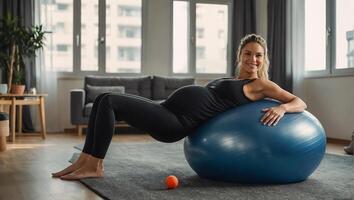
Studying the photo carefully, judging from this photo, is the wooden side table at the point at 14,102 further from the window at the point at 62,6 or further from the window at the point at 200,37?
the window at the point at 200,37

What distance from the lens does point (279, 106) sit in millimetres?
2441

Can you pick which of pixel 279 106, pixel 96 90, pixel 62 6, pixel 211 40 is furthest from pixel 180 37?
pixel 279 106

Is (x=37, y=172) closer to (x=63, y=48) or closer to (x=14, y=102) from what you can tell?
(x=14, y=102)

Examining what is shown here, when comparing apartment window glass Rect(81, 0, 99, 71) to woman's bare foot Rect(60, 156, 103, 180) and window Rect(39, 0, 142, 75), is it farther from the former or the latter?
woman's bare foot Rect(60, 156, 103, 180)

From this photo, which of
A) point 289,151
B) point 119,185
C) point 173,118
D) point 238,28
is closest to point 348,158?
point 289,151

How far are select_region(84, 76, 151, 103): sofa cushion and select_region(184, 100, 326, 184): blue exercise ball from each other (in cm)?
422

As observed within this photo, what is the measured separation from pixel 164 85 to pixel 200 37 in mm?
1124

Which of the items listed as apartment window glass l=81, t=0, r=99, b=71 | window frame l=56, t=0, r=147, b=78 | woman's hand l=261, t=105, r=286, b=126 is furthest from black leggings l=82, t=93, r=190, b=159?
apartment window glass l=81, t=0, r=99, b=71

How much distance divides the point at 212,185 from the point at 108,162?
114 cm

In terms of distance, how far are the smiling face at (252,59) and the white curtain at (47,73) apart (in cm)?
439

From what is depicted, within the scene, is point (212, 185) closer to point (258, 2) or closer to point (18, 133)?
point (18, 133)

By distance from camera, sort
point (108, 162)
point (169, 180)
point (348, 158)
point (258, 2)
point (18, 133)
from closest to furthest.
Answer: point (169, 180)
point (108, 162)
point (348, 158)
point (18, 133)
point (258, 2)

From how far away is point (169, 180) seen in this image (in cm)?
234

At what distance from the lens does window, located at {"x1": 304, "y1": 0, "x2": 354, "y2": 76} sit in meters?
5.36
